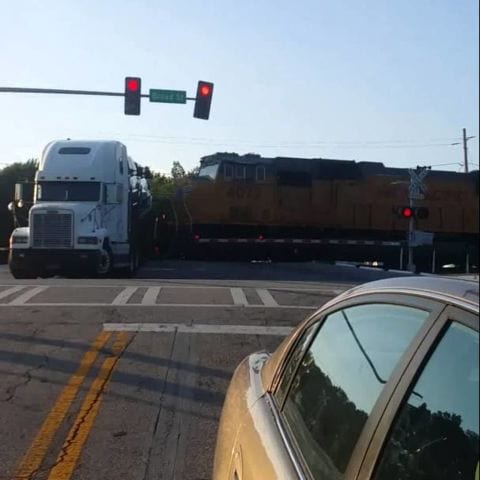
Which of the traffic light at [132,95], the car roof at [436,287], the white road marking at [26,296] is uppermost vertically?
the traffic light at [132,95]

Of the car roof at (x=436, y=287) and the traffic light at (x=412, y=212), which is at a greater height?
the traffic light at (x=412, y=212)

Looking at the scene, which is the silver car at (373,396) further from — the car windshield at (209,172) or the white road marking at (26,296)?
the car windshield at (209,172)

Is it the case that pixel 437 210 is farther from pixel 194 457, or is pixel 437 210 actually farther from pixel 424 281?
pixel 424 281

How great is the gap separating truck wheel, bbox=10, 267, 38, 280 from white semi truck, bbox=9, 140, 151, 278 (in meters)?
0.03

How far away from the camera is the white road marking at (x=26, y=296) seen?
42.9 ft

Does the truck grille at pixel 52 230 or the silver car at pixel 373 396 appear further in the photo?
the truck grille at pixel 52 230

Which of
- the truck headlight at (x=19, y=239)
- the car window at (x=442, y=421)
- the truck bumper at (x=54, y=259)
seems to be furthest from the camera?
the truck headlight at (x=19, y=239)

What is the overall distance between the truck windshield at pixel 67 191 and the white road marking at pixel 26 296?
798 centimetres

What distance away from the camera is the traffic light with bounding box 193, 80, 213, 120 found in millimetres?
23438

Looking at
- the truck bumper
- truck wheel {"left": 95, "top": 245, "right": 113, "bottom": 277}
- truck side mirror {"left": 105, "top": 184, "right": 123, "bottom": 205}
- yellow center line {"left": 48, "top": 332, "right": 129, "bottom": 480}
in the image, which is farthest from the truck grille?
yellow center line {"left": 48, "top": 332, "right": 129, "bottom": 480}

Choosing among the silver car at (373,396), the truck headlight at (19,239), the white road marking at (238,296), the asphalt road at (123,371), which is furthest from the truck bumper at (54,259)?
the silver car at (373,396)

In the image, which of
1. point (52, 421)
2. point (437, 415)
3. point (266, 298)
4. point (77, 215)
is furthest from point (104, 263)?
point (437, 415)

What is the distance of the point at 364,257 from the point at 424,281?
2964 centimetres

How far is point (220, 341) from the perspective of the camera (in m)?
9.54
